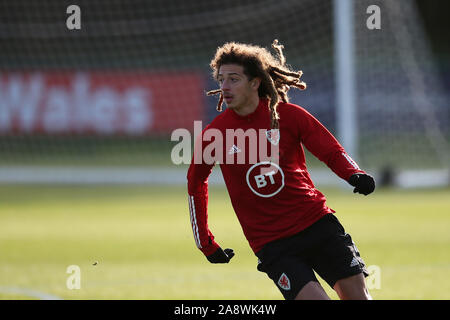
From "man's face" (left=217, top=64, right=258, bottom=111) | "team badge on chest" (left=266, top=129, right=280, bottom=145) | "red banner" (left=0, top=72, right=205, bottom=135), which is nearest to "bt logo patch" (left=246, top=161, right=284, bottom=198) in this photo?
"team badge on chest" (left=266, top=129, right=280, bottom=145)

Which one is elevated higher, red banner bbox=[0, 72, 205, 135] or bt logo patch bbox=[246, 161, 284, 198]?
red banner bbox=[0, 72, 205, 135]

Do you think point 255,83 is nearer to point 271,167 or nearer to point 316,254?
point 271,167

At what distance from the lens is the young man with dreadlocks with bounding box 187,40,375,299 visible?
486cm

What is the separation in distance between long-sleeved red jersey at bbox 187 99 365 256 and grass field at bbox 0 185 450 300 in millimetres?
2295

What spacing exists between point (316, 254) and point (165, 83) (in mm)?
17742

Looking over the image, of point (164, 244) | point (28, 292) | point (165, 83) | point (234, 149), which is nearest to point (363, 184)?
point (234, 149)

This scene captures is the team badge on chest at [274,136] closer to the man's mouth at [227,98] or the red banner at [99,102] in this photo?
the man's mouth at [227,98]

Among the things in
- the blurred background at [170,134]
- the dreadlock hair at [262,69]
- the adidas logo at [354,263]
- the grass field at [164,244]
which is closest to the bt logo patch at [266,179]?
the dreadlock hair at [262,69]

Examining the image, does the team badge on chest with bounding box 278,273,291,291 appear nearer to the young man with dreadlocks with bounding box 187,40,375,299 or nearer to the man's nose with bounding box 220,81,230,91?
the young man with dreadlocks with bounding box 187,40,375,299

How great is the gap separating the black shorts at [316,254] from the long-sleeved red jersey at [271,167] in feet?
0.17

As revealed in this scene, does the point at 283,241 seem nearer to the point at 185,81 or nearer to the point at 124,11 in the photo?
the point at 185,81

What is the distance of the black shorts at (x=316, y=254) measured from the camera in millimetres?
4825

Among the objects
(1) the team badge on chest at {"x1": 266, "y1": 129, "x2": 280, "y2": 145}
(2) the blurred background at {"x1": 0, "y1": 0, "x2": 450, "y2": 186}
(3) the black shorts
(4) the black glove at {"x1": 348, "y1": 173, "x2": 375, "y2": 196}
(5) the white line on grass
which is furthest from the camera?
(2) the blurred background at {"x1": 0, "y1": 0, "x2": 450, "y2": 186}
